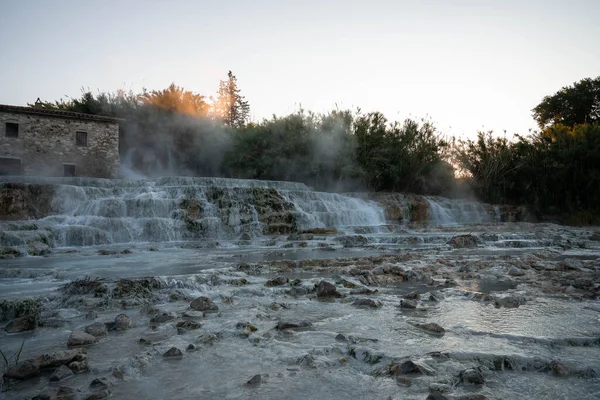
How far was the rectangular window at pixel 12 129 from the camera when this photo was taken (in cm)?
1783

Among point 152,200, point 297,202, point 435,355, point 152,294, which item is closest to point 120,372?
point 435,355

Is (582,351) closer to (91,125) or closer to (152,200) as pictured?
(152,200)

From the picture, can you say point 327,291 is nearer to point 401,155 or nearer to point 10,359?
point 10,359

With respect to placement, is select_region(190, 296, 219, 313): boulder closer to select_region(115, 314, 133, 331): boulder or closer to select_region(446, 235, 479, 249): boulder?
select_region(115, 314, 133, 331): boulder

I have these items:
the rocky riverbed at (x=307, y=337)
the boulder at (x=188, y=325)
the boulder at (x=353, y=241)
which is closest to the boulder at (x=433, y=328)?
the rocky riverbed at (x=307, y=337)

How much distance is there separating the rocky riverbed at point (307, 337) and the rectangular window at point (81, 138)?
1706 centimetres

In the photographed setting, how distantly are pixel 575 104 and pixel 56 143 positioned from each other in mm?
38136

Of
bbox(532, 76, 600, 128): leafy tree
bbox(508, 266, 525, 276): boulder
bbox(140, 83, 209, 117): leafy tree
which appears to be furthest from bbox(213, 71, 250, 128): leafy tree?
bbox(508, 266, 525, 276): boulder

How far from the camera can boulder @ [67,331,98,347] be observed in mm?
2230

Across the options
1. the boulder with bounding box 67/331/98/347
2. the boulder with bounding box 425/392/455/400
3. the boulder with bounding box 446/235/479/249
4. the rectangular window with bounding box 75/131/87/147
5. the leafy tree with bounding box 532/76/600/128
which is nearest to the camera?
the boulder with bounding box 425/392/455/400

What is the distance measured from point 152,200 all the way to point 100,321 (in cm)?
939

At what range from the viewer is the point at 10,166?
707 inches

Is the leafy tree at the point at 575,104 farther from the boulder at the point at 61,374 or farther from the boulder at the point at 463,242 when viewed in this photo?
the boulder at the point at 61,374

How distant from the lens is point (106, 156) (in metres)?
20.5
